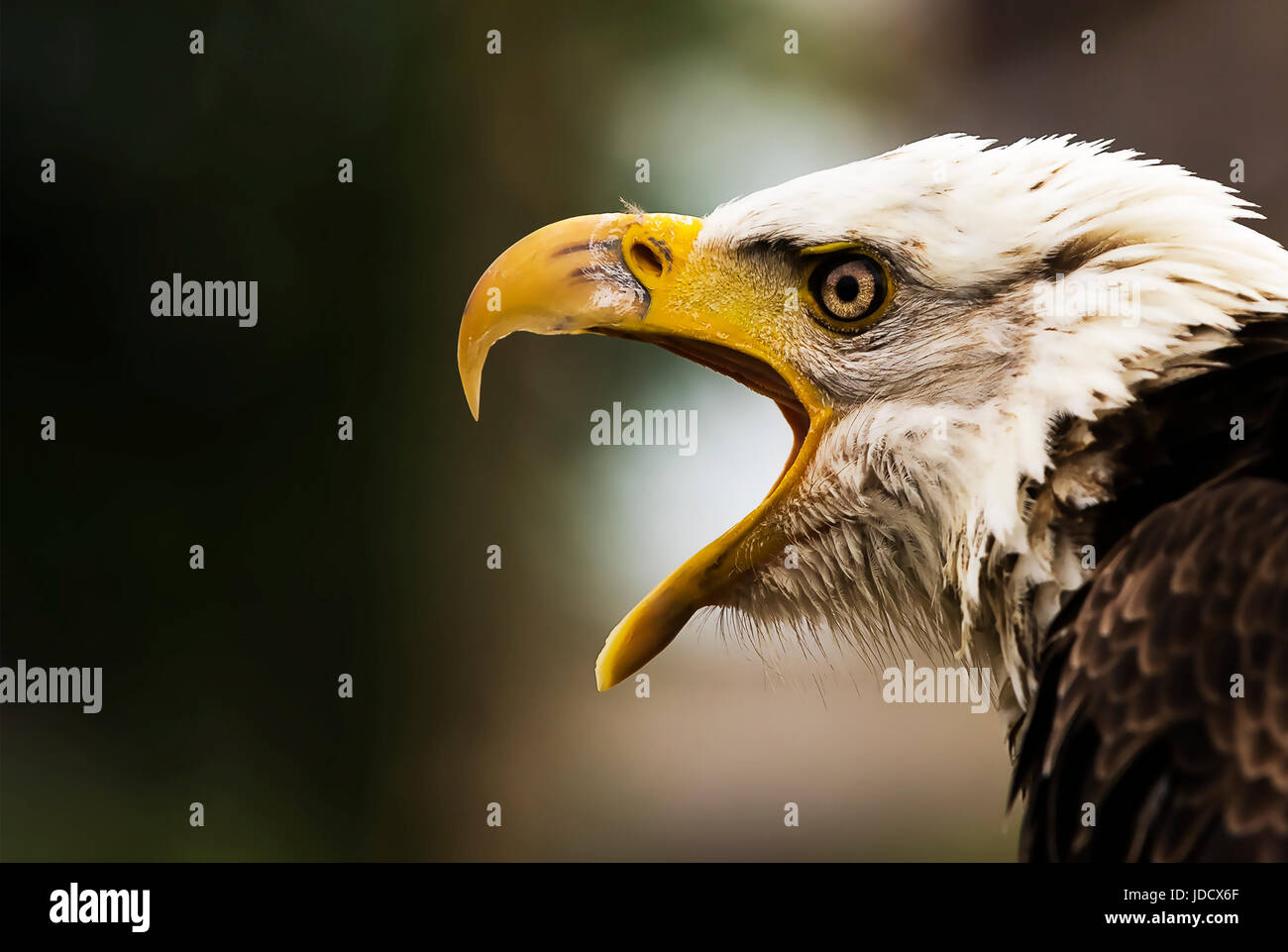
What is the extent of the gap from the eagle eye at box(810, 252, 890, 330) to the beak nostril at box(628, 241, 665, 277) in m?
0.20

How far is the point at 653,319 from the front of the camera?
1342 mm

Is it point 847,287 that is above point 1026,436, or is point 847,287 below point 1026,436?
above

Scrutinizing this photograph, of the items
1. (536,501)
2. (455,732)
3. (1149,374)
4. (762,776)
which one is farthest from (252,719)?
(1149,374)

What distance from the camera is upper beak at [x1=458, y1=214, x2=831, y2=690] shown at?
1.30 metres

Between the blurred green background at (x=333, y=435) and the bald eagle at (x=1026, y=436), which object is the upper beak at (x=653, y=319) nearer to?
the bald eagle at (x=1026, y=436)

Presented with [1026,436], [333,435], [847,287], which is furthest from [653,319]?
[333,435]

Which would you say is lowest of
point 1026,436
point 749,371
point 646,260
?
point 1026,436

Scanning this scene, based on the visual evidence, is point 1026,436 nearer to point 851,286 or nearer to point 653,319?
point 851,286

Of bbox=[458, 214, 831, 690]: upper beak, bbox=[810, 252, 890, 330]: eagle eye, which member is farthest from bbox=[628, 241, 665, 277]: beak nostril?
bbox=[810, 252, 890, 330]: eagle eye

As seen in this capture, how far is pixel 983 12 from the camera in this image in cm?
290

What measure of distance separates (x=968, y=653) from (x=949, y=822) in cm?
244

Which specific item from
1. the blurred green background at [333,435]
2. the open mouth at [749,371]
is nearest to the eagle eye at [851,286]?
the open mouth at [749,371]

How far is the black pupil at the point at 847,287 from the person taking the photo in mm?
1282

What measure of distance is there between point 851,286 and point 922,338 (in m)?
0.11
